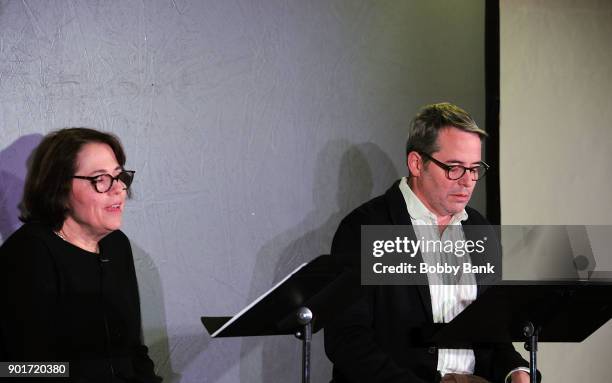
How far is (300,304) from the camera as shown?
266 cm

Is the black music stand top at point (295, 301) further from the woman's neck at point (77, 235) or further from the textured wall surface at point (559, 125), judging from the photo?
the textured wall surface at point (559, 125)

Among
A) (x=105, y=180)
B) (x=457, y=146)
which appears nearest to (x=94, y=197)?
(x=105, y=180)

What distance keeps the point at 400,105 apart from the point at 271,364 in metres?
1.47

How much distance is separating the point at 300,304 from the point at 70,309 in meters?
0.85

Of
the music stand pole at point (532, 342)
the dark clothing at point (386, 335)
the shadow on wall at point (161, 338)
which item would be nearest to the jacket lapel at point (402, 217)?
the dark clothing at point (386, 335)

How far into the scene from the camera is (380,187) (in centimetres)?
428

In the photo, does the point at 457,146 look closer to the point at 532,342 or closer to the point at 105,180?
the point at 532,342

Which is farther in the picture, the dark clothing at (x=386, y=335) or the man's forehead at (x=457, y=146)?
the man's forehead at (x=457, y=146)

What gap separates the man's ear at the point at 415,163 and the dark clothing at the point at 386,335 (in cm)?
13

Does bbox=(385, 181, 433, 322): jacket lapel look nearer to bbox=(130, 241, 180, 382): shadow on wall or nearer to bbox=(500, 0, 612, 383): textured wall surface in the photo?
bbox=(130, 241, 180, 382): shadow on wall

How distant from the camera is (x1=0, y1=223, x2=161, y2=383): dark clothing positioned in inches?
110

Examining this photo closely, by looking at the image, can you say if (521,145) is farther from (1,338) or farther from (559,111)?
(1,338)

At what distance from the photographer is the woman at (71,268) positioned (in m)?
2.81

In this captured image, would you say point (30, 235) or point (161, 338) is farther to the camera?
point (161, 338)
